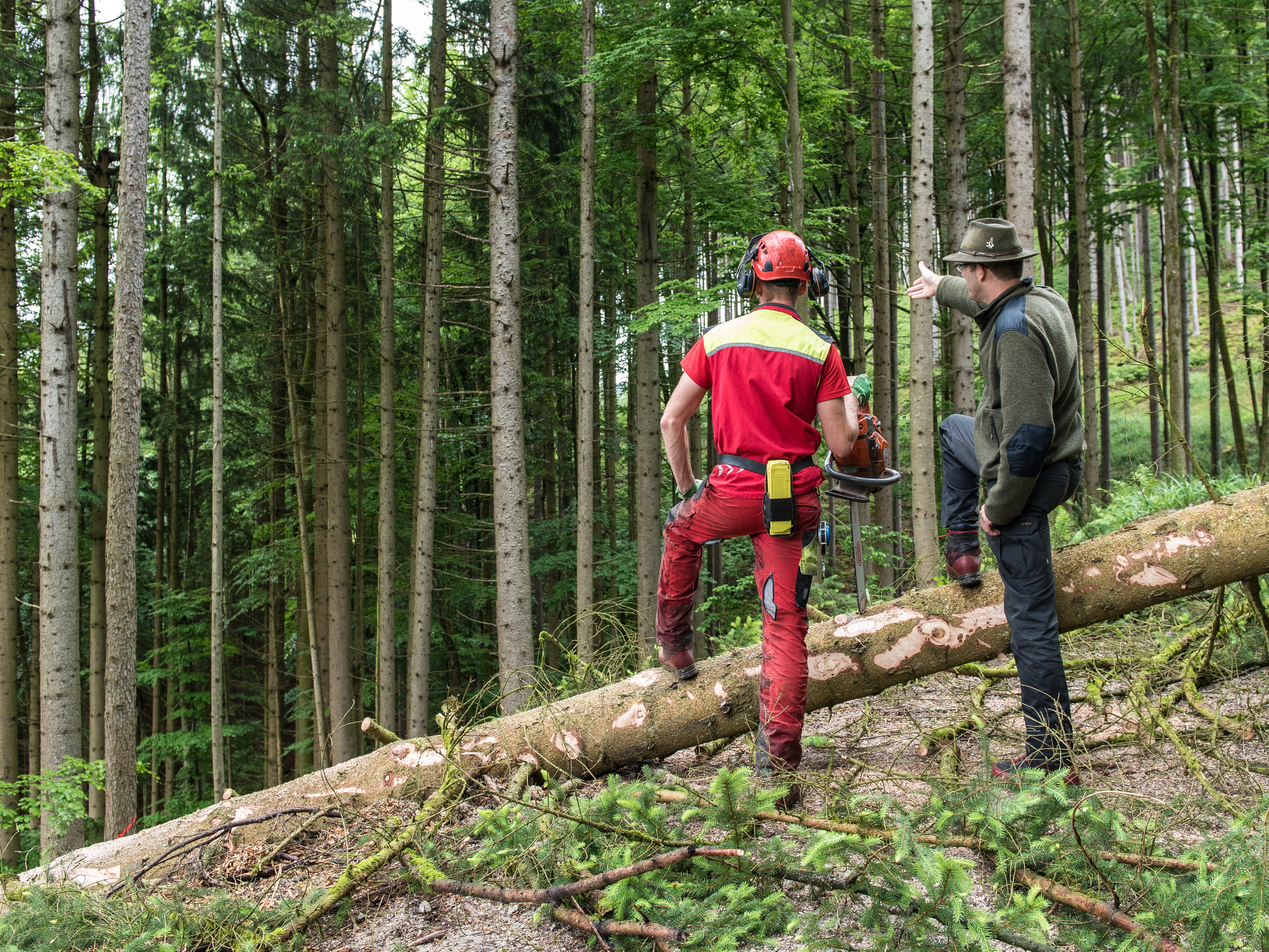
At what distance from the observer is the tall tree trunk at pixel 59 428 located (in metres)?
8.74

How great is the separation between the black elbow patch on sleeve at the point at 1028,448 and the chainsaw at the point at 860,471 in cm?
47

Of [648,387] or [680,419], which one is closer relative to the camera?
[680,419]

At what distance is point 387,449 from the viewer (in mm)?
13164

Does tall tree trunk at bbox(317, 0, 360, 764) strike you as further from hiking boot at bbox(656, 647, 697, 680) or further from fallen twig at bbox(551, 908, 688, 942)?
fallen twig at bbox(551, 908, 688, 942)

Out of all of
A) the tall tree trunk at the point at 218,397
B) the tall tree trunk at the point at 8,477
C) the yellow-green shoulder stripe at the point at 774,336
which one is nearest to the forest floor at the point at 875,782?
the yellow-green shoulder stripe at the point at 774,336

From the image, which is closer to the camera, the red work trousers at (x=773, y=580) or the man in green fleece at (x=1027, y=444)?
the man in green fleece at (x=1027, y=444)

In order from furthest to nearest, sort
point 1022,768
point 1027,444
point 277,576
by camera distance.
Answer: point 277,576
point 1027,444
point 1022,768

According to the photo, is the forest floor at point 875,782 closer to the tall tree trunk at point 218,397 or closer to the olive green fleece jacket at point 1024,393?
the olive green fleece jacket at point 1024,393

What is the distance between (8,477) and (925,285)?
11500 millimetres

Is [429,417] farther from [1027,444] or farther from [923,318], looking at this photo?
[1027,444]

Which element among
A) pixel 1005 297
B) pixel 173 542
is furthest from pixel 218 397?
pixel 1005 297

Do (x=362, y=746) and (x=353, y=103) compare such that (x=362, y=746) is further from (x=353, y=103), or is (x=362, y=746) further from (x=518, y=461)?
(x=353, y=103)

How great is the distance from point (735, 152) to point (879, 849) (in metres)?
10.3

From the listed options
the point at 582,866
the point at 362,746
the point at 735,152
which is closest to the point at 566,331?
the point at 735,152
